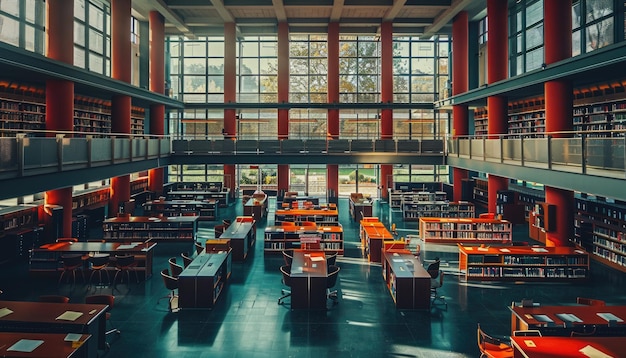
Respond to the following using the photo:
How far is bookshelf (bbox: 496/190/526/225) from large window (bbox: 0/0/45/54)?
1985cm

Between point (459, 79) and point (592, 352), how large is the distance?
65.6 feet

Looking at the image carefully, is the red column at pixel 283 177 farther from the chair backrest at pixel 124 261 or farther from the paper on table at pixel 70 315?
the paper on table at pixel 70 315

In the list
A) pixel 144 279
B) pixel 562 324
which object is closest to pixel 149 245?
pixel 144 279

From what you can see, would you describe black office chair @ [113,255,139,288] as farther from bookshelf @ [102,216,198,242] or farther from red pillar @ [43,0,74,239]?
red pillar @ [43,0,74,239]

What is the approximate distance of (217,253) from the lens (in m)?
11.5

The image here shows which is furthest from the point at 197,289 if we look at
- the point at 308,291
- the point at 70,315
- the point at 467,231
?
the point at 467,231

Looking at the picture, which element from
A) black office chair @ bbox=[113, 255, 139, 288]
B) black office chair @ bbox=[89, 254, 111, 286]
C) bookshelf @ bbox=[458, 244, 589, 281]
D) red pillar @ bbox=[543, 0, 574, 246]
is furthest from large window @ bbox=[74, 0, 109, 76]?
red pillar @ bbox=[543, 0, 574, 246]

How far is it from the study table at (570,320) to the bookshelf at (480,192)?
52.9 feet

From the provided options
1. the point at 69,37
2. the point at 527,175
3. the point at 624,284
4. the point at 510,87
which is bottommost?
the point at 624,284

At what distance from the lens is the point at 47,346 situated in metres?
5.92

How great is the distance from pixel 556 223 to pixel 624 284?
2.72m

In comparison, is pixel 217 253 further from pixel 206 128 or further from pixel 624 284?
pixel 206 128

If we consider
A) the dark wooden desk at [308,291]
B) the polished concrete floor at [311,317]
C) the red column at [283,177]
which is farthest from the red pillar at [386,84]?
the dark wooden desk at [308,291]

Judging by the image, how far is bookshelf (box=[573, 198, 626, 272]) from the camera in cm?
1247
